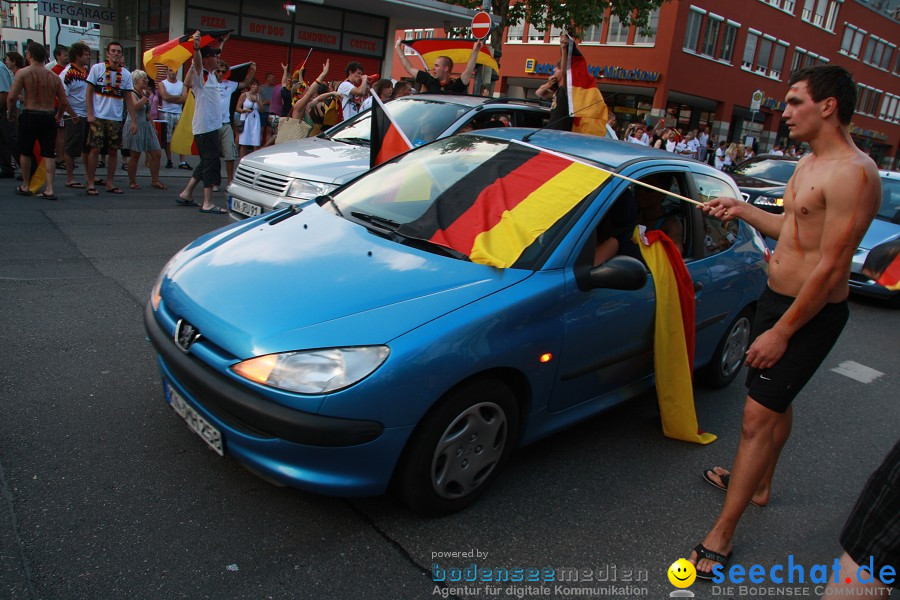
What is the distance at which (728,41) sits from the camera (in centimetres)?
3494

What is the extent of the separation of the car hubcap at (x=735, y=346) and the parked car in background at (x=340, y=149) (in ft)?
11.5

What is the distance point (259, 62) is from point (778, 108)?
1322 inches

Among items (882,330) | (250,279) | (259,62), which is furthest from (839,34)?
(250,279)

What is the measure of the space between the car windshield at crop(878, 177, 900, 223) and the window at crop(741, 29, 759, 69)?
30628 millimetres

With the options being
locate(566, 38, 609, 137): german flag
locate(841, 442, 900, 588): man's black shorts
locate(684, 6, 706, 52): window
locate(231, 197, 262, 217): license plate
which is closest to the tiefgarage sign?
locate(231, 197, 262, 217): license plate

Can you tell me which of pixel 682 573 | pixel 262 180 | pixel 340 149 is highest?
pixel 340 149

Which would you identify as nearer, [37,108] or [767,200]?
[37,108]

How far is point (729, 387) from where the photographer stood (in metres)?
4.80

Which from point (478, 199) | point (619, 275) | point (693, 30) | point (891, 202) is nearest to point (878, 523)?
point (619, 275)

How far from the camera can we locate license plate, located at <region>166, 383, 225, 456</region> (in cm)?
261

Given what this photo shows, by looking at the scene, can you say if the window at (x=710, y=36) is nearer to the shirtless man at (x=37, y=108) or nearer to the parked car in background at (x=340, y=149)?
the parked car in background at (x=340, y=149)

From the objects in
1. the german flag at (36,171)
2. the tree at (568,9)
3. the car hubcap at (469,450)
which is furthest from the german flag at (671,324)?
the tree at (568,9)

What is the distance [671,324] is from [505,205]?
44.7 inches

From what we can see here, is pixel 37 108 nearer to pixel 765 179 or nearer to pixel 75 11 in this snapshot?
pixel 765 179
